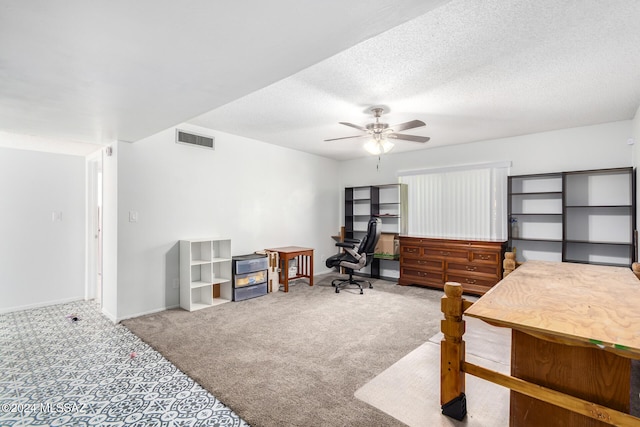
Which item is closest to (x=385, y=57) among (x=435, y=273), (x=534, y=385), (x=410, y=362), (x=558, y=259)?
(x=534, y=385)

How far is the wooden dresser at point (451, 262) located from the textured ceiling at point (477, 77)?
5.70ft

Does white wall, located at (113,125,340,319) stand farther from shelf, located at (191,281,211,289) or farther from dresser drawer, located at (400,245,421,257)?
dresser drawer, located at (400,245,421,257)

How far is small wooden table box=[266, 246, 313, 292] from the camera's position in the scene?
4707 mm

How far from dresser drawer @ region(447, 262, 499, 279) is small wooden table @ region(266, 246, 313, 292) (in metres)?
2.30

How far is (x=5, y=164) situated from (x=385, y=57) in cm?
468

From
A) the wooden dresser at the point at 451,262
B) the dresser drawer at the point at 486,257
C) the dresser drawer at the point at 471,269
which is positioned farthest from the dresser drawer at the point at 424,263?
the dresser drawer at the point at 486,257

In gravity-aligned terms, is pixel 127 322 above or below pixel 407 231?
below

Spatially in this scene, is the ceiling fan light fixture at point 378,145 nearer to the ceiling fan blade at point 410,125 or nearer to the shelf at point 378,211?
the ceiling fan blade at point 410,125

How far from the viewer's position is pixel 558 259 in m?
4.19

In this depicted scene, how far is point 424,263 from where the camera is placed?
4945mm

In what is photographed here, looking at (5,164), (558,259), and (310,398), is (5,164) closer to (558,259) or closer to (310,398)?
(310,398)

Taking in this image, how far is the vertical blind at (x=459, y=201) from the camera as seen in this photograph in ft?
15.3

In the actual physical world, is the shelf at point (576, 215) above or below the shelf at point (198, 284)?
above

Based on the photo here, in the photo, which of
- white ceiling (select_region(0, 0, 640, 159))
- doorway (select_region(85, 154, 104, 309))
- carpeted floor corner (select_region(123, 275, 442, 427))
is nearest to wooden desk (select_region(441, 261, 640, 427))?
carpeted floor corner (select_region(123, 275, 442, 427))
